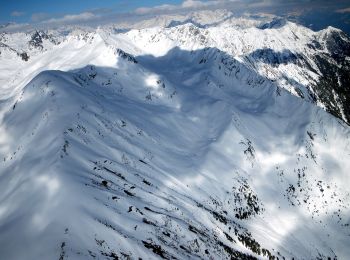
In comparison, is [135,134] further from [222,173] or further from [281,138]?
[281,138]

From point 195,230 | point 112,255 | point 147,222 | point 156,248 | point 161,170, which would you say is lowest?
point 161,170

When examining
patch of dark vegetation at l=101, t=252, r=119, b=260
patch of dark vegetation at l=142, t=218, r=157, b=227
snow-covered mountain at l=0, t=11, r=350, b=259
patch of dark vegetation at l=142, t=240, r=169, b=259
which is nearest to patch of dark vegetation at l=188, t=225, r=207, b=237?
snow-covered mountain at l=0, t=11, r=350, b=259

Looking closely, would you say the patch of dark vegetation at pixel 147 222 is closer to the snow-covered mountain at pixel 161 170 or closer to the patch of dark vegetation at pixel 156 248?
the snow-covered mountain at pixel 161 170

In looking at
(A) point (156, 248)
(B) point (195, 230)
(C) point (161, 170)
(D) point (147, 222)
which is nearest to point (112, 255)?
(A) point (156, 248)

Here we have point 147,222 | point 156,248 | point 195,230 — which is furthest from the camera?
point 195,230

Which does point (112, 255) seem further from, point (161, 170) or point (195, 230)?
point (161, 170)

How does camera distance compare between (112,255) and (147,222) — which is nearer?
(112,255)

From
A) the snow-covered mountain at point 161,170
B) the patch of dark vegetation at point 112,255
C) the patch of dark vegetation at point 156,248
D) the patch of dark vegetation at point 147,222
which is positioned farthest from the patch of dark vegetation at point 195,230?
the patch of dark vegetation at point 112,255

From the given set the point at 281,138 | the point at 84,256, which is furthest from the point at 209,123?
the point at 84,256

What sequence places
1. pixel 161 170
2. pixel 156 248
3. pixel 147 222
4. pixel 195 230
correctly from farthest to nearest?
pixel 161 170
pixel 195 230
pixel 147 222
pixel 156 248
